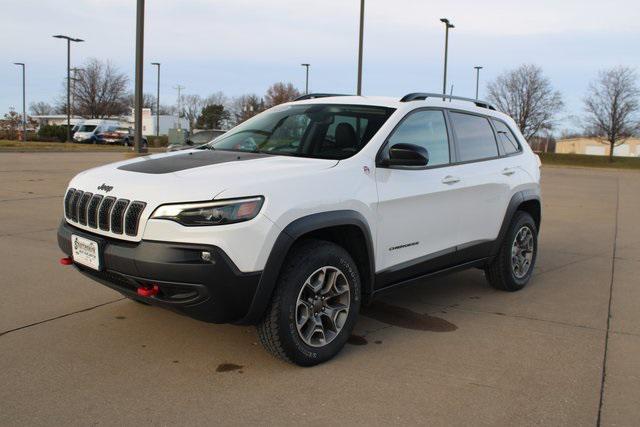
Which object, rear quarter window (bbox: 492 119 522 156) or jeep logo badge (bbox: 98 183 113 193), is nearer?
jeep logo badge (bbox: 98 183 113 193)

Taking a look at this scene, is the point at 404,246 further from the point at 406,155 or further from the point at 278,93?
the point at 278,93

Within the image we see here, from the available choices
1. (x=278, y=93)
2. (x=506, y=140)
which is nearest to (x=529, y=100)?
(x=278, y=93)

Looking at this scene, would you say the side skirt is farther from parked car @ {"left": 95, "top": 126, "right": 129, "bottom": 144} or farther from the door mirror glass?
parked car @ {"left": 95, "top": 126, "right": 129, "bottom": 144}

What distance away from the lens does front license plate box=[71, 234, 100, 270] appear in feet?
12.3

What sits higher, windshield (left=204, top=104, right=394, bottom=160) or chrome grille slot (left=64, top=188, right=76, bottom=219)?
windshield (left=204, top=104, right=394, bottom=160)

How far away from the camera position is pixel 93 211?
386 centimetres

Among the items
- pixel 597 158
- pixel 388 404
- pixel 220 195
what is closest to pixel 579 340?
pixel 388 404

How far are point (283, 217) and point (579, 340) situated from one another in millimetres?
2516

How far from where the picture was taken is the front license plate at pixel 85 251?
12.3ft

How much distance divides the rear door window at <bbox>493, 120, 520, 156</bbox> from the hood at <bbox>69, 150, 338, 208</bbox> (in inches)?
94.8

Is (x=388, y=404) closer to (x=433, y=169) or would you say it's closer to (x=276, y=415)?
(x=276, y=415)

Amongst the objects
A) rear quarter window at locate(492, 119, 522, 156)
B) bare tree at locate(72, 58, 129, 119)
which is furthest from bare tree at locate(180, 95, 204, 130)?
rear quarter window at locate(492, 119, 522, 156)

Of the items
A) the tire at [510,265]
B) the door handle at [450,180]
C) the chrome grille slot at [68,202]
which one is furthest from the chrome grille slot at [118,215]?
the tire at [510,265]

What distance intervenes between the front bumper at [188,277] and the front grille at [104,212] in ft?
0.35
